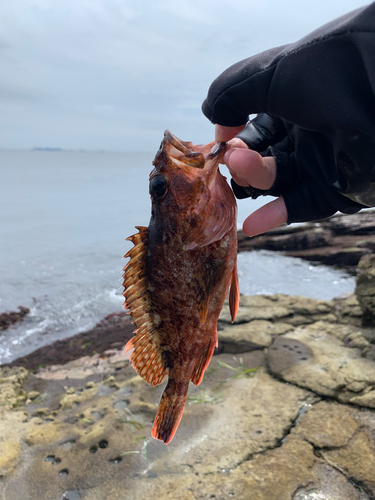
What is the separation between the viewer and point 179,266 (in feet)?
7.36

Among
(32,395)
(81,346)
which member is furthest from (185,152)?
(81,346)

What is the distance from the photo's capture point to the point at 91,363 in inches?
288

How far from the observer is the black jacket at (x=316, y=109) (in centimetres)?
152

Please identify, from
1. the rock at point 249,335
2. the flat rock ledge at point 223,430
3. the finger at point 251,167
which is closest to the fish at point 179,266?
the finger at point 251,167

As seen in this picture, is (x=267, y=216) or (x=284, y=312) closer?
(x=267, y=216)

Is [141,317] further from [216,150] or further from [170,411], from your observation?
[216,150]

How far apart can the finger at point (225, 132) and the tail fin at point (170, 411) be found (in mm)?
1629

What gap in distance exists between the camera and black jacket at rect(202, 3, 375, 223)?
4.98 feet

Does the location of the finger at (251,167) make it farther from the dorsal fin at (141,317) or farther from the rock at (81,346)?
the rock at (81,346)

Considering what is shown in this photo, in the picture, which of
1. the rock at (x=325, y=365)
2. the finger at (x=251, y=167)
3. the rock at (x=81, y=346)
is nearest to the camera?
the finger at (x=251, y=167)

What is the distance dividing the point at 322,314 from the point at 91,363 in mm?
4855

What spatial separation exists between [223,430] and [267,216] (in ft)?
9.86

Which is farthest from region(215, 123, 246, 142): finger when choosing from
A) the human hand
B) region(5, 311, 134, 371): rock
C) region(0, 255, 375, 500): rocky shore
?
region(5, 311, 134, 371): rock

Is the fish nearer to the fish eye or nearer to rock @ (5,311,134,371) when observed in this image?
the fish eye
